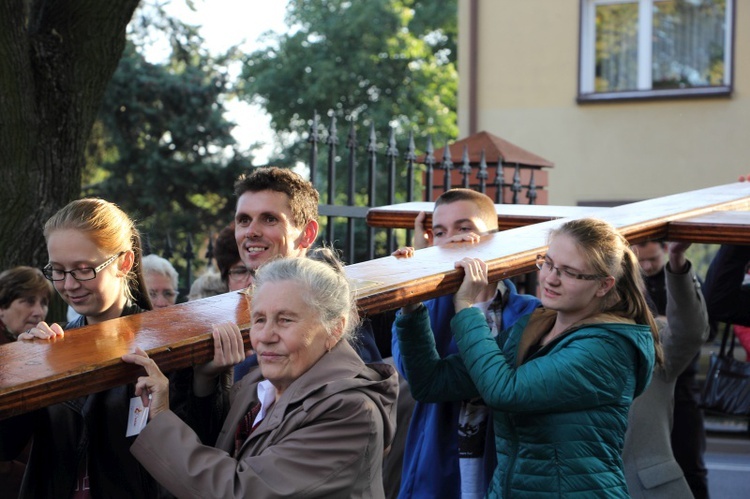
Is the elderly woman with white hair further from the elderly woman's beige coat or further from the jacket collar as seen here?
the elderly woman's beige coat

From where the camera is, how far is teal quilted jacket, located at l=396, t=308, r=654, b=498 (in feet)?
9.51

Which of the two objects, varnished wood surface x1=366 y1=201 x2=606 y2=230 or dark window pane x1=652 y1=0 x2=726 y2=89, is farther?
dark window pane x1=652 y1=0 x2=726 y2=89

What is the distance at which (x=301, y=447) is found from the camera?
2.47 metres

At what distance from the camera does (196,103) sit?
18.5 meters

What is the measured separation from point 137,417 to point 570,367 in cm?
114

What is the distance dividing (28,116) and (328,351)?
3777 millimetres

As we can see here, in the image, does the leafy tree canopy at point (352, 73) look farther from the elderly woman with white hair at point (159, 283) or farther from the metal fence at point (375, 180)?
the elderly woman with white hair at point (159, 283)

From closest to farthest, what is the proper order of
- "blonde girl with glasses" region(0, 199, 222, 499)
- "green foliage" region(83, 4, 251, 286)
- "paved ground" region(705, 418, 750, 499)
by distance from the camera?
"blonde girl with glasses" region(0, 199, 222, 499)
"paved ground" region(705, 418, 750, 499)
"green foliage" region(83, 4, 251, 286)

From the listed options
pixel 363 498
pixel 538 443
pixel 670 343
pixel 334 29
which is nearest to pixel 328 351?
pixel 363 498

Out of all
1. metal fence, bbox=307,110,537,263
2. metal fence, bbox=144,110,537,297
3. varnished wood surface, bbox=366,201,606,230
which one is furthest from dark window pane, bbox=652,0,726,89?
varnished wood surface, bbox=366,201,606,230

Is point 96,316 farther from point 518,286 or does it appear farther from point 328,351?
point 518,286

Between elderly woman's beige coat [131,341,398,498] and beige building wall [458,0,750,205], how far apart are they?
477 inches

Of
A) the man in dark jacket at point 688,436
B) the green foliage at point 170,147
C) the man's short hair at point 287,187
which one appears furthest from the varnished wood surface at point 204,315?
the green foliage at point 170,147

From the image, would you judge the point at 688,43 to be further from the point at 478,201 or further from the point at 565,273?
the point at 565,273
